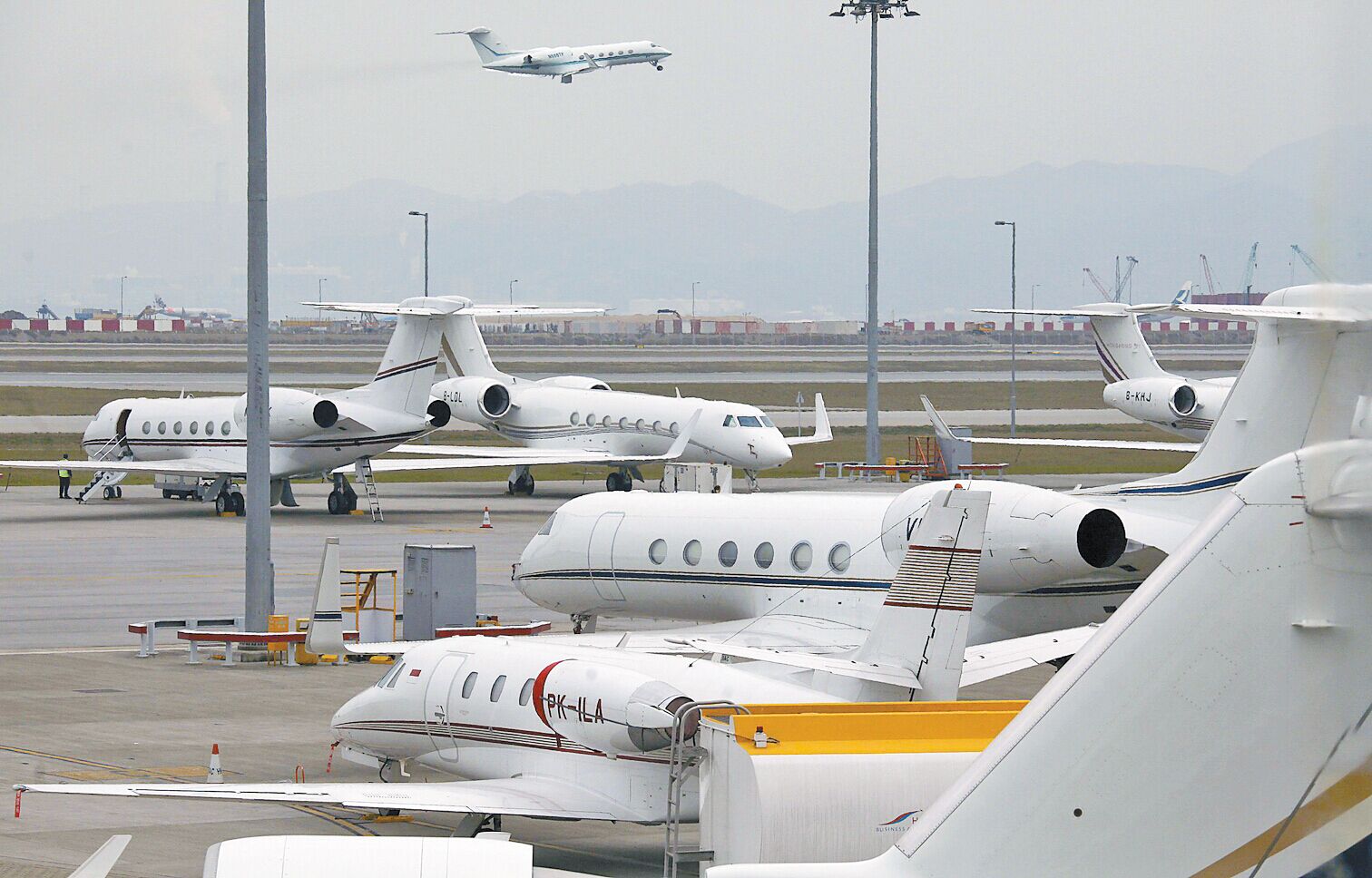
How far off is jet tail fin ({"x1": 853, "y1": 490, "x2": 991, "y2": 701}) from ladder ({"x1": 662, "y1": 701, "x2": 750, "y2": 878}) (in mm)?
2855

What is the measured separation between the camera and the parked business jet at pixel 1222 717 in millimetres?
4816

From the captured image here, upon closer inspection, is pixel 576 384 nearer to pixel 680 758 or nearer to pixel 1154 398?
pixel 1154 398

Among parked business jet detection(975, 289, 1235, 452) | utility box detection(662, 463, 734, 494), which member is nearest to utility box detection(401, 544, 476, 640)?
utility box detection(662, 463, 734, 494)

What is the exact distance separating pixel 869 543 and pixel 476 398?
37.3 metres

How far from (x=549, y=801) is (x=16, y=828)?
567 centimetres

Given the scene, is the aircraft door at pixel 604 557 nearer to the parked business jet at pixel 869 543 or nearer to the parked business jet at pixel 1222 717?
the parked business jet at pixel 869 543

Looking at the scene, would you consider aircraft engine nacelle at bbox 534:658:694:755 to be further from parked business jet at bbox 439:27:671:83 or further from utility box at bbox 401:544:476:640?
parked business jet at bbox 439:27:671:83

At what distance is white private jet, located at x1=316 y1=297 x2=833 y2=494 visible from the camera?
2189 inches

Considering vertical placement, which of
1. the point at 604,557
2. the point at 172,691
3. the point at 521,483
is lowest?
the point at 172,691

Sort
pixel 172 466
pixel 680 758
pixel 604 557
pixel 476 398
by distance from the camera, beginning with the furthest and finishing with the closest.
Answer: pixel 476 398 → pixel 172 466 → pixel 604 557 → pixel 680 758

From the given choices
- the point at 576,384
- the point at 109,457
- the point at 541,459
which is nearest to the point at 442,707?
the point at 541,459

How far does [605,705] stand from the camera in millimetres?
15914

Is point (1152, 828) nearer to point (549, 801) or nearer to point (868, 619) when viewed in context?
point (549, 801)

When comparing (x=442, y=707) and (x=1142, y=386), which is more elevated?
(x=1142, y=386)
